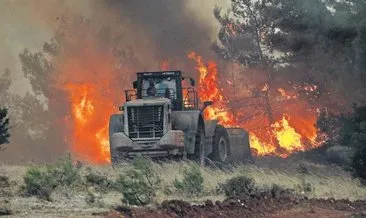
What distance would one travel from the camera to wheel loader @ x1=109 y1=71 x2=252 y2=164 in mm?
19203

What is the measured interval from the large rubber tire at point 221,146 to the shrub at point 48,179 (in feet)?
25.0

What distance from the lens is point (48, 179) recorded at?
511 inches

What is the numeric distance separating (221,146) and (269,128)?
14.5 metres

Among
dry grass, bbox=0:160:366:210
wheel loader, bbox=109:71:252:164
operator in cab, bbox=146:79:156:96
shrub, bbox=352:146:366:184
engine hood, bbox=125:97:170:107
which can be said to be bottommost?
dry grass, bbox=0:160:366:210

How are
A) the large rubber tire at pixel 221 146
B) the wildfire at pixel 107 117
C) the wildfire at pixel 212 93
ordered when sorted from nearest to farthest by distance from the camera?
the large rubber tire at pixel 221 146, the wildfire at pixel 107 117, the wildfire at pixel 212 93

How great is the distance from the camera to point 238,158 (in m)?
23.3

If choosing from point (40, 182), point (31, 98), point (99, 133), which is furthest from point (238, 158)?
point (31, 98)

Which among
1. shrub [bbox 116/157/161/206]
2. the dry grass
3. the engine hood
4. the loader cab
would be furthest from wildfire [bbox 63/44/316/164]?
shrub [bbox 116/157/161/206]

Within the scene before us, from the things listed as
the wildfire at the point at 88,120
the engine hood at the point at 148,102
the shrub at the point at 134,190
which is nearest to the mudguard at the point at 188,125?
the engine hood at the point at 148,102

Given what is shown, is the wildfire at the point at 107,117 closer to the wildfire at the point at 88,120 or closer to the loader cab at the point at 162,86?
the wildfire at the point at 88,120

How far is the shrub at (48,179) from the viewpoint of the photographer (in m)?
12.5

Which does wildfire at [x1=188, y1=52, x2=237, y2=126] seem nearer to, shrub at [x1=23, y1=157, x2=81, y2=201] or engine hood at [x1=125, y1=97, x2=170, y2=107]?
engine hood at [x1=125, y1=97, x2=170, y2=107]

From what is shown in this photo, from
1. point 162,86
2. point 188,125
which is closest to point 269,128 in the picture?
point 162,86

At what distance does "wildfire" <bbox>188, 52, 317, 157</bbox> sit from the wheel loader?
12070 millimetres
